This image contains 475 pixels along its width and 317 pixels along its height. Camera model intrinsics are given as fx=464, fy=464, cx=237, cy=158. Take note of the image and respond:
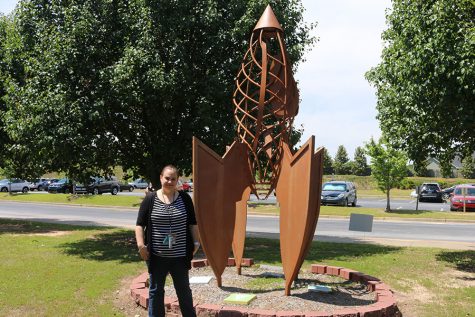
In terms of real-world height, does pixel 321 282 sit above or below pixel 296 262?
below

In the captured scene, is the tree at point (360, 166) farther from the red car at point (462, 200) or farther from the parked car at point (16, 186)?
the parked car at point (16, 186)

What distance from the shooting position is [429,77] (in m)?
8.62

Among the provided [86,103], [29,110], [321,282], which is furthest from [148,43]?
[321,282]

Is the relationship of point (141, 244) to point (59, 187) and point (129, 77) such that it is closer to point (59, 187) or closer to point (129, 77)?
point (129, 77)

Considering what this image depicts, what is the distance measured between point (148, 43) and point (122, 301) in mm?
5949

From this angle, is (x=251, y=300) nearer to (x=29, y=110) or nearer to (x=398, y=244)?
(x=29, y=110)

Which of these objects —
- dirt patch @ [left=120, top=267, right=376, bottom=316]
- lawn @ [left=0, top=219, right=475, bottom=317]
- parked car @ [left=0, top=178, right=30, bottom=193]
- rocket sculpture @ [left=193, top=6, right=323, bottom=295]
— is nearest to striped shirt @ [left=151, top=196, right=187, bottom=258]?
rocket sculpture @ [left=193, top=6, right=323, bottom=295]

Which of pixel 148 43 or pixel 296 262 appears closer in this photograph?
pixel 296 262

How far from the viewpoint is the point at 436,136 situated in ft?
33.2

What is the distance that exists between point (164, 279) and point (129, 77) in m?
6.12

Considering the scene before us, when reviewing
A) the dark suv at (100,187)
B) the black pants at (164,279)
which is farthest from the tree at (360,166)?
the black pants at (164,279)

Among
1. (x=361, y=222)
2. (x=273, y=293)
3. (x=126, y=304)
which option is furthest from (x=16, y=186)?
(x=273, y=293)

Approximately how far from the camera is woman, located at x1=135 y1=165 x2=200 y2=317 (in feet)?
15.5

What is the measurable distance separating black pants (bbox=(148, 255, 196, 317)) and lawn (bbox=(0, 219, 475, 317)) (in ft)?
4.93
